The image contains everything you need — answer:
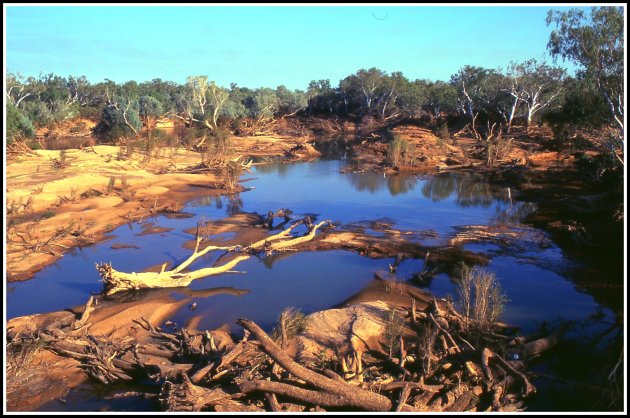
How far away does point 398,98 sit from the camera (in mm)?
50406

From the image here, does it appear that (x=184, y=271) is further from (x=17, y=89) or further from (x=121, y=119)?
(x=17, y=89)

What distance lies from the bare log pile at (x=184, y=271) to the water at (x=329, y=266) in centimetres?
27

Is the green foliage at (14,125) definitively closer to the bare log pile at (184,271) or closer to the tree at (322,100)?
the bare log pile at (184,271)

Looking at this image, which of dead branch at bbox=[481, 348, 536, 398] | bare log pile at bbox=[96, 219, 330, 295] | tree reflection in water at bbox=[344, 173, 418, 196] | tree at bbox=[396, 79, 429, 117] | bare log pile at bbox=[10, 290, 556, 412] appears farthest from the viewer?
tree at bbox=[396, 79, 429, 117]

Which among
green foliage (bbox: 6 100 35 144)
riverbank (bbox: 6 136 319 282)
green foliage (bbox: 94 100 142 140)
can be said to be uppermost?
green foliage (bbox: 94 100 142 140)

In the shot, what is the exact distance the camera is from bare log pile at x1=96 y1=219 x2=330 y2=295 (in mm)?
10594

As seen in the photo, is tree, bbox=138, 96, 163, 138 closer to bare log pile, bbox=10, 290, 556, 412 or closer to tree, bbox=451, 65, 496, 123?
tree, bbox=451, 65, 496, 123

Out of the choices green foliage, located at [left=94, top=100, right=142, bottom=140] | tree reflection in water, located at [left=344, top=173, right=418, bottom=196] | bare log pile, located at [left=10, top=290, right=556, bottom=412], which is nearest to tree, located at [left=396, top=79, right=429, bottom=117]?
tree reflection in water, located at [left=344, top=173, right=418, bottom=196]

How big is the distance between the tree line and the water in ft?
20.2

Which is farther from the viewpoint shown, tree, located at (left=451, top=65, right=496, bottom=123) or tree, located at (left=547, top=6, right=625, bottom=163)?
tree, located at (left=451, top=65, right=496, bottom=123)

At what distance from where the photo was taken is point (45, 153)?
25.7 m

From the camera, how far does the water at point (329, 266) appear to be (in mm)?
10070

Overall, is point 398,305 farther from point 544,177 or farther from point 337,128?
point 337,128

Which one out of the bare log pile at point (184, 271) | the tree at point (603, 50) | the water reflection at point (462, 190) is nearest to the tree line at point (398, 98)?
the tree at point (603, 50)
